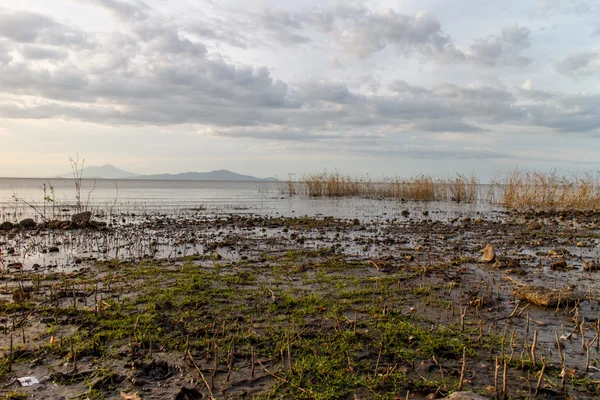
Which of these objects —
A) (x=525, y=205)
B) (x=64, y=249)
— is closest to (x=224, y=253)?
(x=64, y=249)

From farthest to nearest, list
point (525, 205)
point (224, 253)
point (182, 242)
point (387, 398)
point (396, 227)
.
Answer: point (525, 205) → point (396, 227) → point (182, 242) → point (224, 253) → point (387, 398)

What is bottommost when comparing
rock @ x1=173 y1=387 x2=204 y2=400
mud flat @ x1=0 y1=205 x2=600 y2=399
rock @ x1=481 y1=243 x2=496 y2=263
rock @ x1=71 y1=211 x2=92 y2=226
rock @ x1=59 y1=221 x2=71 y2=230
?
rock @ x1=173 y1=387 x2=204 y2=400

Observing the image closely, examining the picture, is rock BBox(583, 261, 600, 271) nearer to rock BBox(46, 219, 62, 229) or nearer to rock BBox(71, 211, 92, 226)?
rock BBox(71, 211, 92, 226)

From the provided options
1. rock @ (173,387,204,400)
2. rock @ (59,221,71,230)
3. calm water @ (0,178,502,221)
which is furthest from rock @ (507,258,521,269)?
rock @ (59,221,71,230)

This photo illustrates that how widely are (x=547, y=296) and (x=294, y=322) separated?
156 inches

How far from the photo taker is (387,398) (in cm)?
373

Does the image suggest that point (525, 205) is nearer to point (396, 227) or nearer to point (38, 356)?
point (396, 227)

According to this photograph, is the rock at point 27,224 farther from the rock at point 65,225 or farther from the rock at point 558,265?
the rock at point 558,265

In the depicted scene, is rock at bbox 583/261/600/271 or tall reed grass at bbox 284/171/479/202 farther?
tall reed grass at bbox 284/171/479/202

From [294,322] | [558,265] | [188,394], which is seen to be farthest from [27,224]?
[558,265]

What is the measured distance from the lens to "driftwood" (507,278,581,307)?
6.34 metres

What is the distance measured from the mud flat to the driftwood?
2 cm

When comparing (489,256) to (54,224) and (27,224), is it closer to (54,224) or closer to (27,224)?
(54,224)

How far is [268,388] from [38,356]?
2.63 metres
